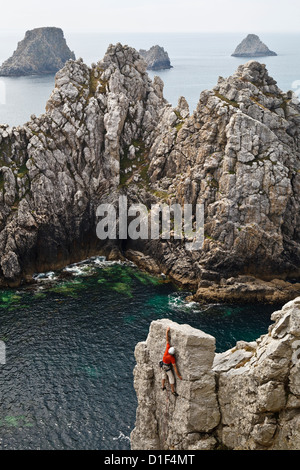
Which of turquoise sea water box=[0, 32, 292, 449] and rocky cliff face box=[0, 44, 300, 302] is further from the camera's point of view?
rocky cliff face box=[0, 44, 300, 302]

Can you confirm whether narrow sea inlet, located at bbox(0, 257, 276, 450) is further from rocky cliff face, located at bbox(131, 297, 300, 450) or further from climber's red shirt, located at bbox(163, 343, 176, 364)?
climber's red shirt, located at bbox(163, 343, 176, 364)

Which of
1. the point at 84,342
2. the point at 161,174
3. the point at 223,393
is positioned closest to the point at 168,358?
the point at 223,393

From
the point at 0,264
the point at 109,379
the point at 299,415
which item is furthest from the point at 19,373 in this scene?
the point at 299,415

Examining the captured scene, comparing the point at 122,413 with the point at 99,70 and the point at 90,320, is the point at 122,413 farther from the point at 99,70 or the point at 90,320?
the point at 99,70

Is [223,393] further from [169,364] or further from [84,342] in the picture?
[84,342]

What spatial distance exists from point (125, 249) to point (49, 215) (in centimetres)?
1698

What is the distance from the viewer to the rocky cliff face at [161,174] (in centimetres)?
7950

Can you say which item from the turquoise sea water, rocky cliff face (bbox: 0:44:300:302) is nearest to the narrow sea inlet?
the turquoise sea water

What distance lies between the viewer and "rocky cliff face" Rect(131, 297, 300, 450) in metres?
25.8

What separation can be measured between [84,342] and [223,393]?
38741 mm

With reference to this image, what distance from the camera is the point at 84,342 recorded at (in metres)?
64.4

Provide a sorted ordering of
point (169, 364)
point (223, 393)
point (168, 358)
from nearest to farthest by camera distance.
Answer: point (223, 393), point (168, 358), point (169, 364)

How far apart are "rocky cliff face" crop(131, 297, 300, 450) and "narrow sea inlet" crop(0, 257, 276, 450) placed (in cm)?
1890

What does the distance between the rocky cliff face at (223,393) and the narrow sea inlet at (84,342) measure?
62.0ft
